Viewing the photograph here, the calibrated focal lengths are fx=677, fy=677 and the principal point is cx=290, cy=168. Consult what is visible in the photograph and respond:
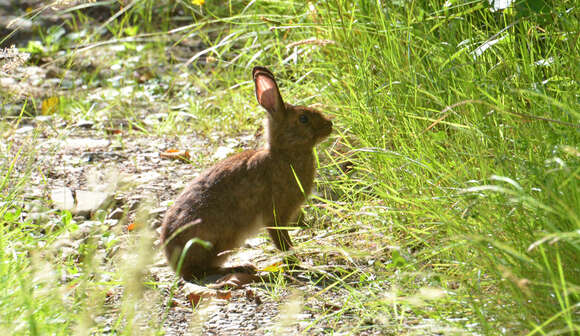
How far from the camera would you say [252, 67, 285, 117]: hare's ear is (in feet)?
12.0

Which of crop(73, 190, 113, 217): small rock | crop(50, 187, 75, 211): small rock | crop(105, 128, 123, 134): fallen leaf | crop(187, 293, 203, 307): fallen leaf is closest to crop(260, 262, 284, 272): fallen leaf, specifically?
crop(187, 293, 203, 307): fallen leaf

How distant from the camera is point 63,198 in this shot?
4.30m

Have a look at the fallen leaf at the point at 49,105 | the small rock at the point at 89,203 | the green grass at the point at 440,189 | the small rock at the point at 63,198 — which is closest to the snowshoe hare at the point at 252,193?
the green grass at the point at 440,189

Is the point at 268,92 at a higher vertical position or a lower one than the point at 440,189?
higher

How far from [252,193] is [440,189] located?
117 centimetres

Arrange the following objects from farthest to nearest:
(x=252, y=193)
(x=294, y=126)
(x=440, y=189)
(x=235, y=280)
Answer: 1. (x=294, y=126)
2. (x=252, y=193)
3. (x=235, y=280)
4. (x=440, y=189)

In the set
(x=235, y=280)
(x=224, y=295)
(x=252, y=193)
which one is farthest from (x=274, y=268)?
(x=252, y=193)

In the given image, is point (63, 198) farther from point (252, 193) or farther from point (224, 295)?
point (224, 295)

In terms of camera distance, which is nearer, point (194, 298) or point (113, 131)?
point (194, 298)

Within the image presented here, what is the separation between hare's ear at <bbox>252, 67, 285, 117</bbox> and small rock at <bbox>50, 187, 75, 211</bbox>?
1.41 metres

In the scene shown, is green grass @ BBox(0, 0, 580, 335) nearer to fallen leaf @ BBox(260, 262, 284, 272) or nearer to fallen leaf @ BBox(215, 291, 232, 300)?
fallen leaf @ BBox(260, 262, 284, 272)

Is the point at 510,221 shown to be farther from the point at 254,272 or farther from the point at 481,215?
the point at 254,272

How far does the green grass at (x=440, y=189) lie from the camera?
2.08 meters

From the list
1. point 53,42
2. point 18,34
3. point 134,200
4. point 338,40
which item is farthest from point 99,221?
point 18,34
